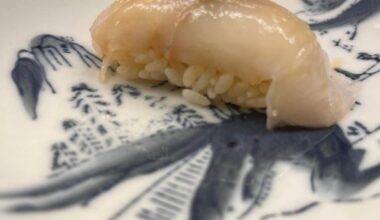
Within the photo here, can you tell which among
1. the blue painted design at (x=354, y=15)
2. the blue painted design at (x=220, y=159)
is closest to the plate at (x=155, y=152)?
the blue painted design at (x=220, y=159)

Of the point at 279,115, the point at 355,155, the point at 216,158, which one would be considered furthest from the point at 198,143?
the point at 355,155

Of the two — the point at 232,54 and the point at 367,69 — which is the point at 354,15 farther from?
the point at 232,54

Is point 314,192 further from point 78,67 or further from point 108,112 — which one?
point 78,67

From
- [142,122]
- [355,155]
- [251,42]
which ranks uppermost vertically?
[251,42]

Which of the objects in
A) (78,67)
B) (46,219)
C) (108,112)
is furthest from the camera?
(78,67)

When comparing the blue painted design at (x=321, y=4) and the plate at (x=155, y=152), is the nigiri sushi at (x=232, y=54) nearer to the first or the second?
the plate at (x=155, y=152)

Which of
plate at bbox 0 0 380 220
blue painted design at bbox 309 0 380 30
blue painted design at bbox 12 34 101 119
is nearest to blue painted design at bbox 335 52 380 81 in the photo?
plate at bbox 0 0 380 220

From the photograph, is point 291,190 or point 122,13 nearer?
point 291,190
